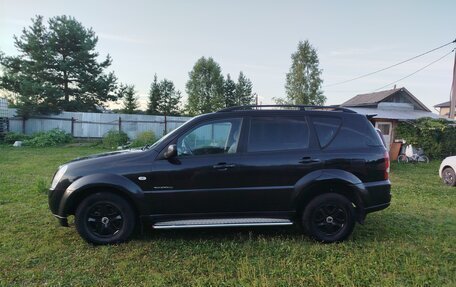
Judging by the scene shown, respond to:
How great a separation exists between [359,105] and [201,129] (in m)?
26.8

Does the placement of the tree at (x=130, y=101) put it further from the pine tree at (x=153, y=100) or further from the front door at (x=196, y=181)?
the front door at (x=196, y=181)

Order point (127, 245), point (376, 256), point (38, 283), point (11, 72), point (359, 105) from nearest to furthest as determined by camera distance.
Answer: point (38, 283)
point (376, 256)
point (127, 245)
point (11, 72)
point (359, 105)

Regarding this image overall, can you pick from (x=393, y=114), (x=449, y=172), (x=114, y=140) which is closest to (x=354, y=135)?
(x=449, y=172)

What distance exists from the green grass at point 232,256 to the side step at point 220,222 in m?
0.27

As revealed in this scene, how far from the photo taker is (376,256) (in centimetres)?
398

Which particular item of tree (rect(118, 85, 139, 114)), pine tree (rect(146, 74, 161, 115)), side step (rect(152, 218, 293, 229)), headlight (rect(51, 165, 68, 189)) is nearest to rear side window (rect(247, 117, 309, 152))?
side step (rect(152, 218, 293, 229))

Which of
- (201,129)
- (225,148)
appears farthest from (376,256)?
(201,129)

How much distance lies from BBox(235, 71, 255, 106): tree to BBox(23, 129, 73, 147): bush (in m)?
35.0

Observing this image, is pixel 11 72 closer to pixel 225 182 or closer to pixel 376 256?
pixel 225 182

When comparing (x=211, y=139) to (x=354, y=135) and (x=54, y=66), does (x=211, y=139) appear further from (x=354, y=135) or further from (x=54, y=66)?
(x=54, y=66)

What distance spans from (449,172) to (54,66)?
2533 cm

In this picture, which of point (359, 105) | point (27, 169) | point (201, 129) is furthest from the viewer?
point (359, 105)

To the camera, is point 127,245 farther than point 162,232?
No

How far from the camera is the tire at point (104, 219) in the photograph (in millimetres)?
4250
